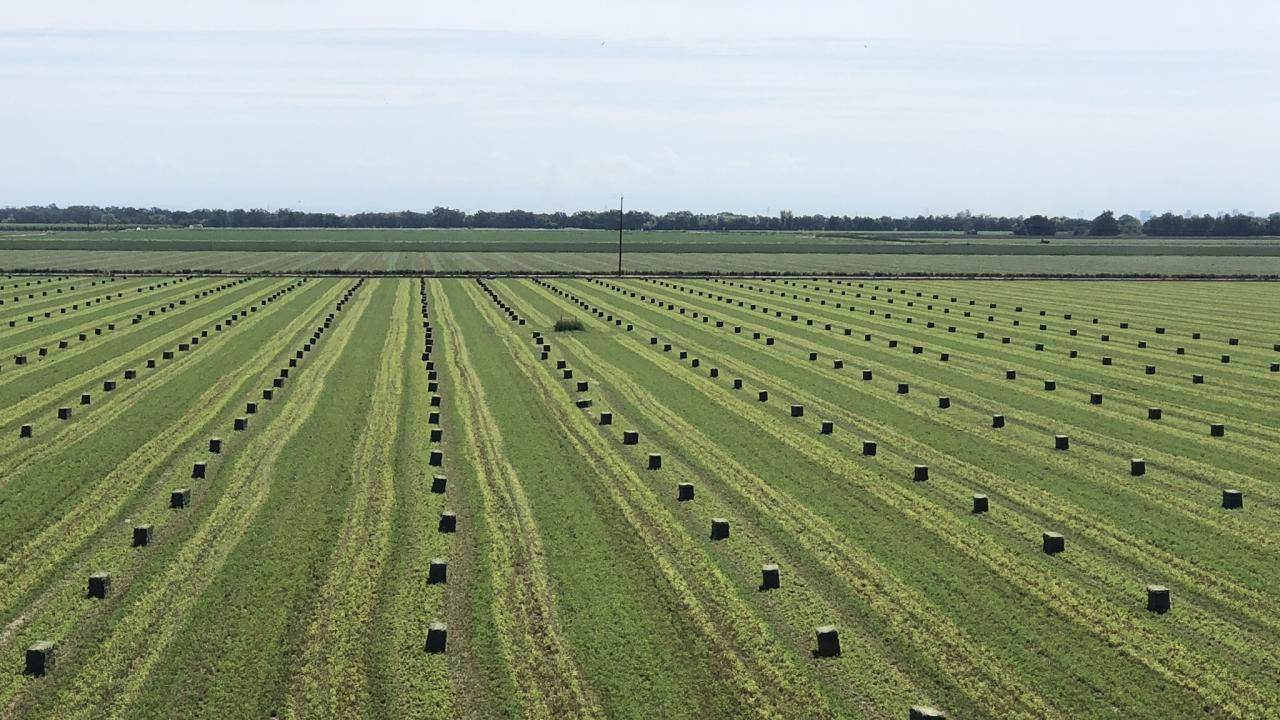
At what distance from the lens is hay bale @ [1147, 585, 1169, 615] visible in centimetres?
1398

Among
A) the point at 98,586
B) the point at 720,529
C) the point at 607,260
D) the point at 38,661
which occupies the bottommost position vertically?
the point at 38,661

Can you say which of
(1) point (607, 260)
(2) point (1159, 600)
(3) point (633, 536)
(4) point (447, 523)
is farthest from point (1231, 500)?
(1) point (607, 260)

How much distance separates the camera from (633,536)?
17.2 meters

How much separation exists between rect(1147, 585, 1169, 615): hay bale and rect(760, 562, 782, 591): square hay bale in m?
4.39

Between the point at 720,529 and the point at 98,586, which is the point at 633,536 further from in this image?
the point at 98,586

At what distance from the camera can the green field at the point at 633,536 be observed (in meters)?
12.0

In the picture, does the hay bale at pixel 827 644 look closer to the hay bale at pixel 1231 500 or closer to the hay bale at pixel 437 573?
the hay bale at pixel 437 573

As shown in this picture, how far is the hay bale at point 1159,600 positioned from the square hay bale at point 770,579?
4386 mm

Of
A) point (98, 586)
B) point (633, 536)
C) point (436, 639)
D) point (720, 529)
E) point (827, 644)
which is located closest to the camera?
point (827, 644)

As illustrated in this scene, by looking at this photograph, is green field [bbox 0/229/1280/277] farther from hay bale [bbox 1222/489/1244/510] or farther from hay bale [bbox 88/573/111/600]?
hay bale [bbox 88/573/111/600]

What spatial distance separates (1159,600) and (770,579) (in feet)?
15.1

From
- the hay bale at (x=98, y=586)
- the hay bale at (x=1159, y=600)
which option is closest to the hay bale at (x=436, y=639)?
the hay bale at (x=98, y=586)

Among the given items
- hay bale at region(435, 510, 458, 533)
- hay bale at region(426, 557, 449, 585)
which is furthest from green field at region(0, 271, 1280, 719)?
hay bale at region(426, 557, 449, 585)

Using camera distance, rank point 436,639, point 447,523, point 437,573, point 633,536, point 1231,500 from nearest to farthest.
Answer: point 436,639, point 437,573, point 633,536, point 447,523, point 1231,500
